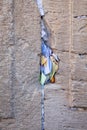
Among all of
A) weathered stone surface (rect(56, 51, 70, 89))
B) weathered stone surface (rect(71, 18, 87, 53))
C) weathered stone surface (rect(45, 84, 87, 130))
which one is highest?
weathered stone surface (rect(71, 18, 87, 53))

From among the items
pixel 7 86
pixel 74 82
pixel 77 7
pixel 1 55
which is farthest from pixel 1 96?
pixel 77 7

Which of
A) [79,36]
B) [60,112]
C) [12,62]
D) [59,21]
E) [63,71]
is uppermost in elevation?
[59,21]

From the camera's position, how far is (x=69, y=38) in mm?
2809

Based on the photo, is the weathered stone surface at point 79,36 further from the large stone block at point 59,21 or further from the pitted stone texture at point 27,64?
the pitted stone texture at point 27,64

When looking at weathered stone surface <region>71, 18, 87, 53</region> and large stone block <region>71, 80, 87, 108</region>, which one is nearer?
weathered stone surface <region>71, 18, 87, 53</region>

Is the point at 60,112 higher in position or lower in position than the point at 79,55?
lower

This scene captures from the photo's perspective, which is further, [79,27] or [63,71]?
[63,71]

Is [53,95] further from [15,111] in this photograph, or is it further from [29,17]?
[29,17]

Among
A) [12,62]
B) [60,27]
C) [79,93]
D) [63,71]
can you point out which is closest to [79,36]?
[60,27]

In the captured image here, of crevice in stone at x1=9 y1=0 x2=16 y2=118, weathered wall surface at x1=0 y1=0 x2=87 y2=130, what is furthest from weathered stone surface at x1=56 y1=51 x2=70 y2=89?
crevice in stone at x1=9 y1=0 x2=16 y2=118

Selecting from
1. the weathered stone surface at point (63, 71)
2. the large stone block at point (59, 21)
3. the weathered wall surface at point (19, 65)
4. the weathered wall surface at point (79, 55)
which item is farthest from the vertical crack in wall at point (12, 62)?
the weathered wall surface at point (79, 55)

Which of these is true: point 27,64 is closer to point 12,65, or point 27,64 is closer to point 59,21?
point 12,65

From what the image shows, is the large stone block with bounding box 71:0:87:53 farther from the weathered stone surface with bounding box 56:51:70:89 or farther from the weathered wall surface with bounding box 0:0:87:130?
the weathered stone surface with bounding box 56:51:70:89

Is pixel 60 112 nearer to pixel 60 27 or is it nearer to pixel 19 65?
pixel 19 65
